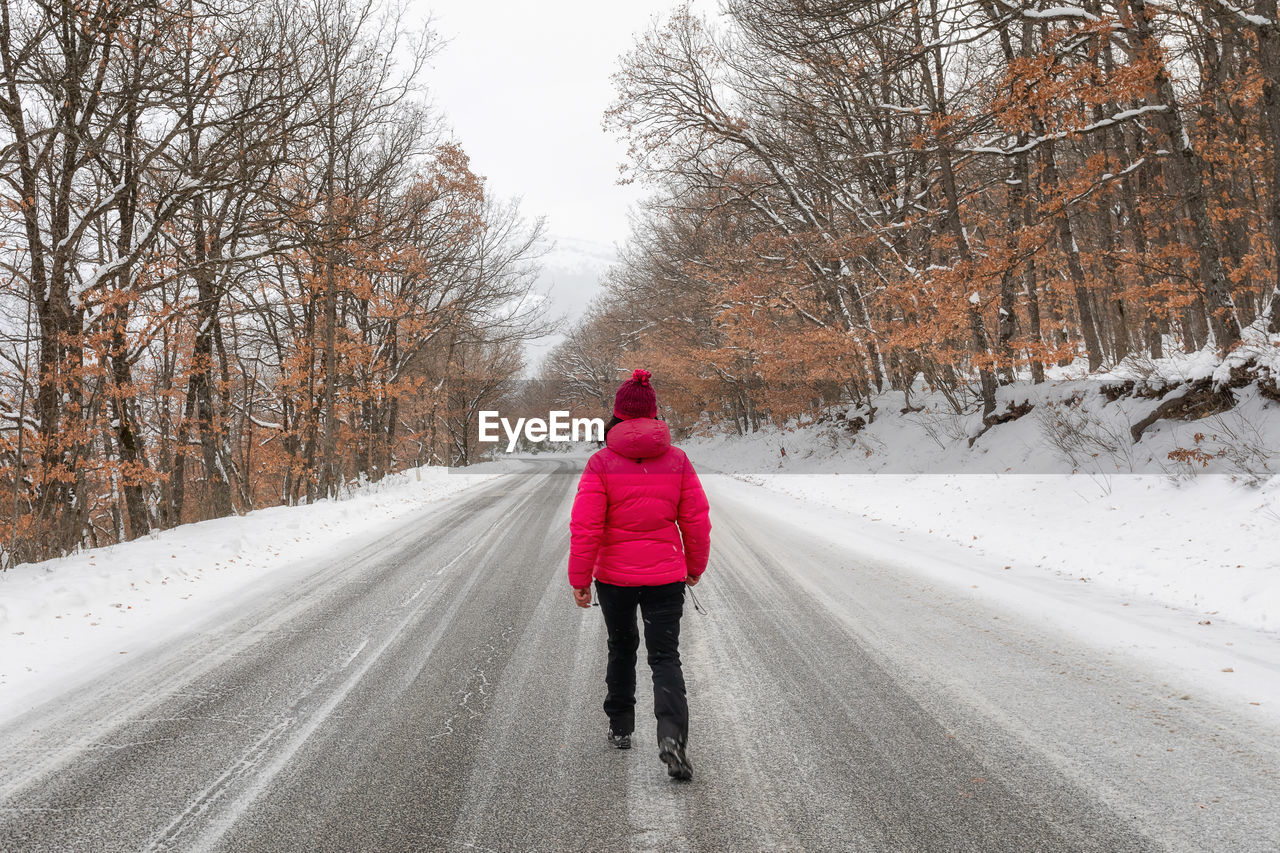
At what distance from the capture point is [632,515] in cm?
387

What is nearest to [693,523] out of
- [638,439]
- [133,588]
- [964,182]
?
[638,439]

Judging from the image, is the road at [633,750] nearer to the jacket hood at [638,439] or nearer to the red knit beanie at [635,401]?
the jacket hood at [638,439]

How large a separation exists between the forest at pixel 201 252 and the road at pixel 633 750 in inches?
231

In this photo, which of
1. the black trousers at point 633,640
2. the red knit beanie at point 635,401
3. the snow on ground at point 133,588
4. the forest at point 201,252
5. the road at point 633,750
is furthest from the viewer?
the forest at point 201,252

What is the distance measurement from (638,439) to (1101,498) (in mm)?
8560

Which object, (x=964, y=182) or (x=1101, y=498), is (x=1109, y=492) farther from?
(x=964, y=182)

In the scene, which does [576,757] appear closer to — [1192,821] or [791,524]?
[1192,821]

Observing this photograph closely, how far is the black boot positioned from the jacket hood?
1.45 metres

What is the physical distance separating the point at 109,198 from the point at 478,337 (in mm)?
16323

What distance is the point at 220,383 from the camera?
58.1 feet

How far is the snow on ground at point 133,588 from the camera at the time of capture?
18.1ft

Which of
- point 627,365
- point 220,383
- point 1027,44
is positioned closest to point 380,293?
point 220,383

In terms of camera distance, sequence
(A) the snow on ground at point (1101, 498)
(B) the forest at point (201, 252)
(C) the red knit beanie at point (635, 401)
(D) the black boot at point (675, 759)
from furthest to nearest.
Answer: (B) the forest at point (201, 252)
(A) the snow on ground at point (1101, 498)
(C) the red knit beanie at point (635, 401)
(D) the black boot at point (675, 759)

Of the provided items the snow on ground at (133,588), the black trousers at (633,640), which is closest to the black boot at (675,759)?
the black trousers at (633,640)
